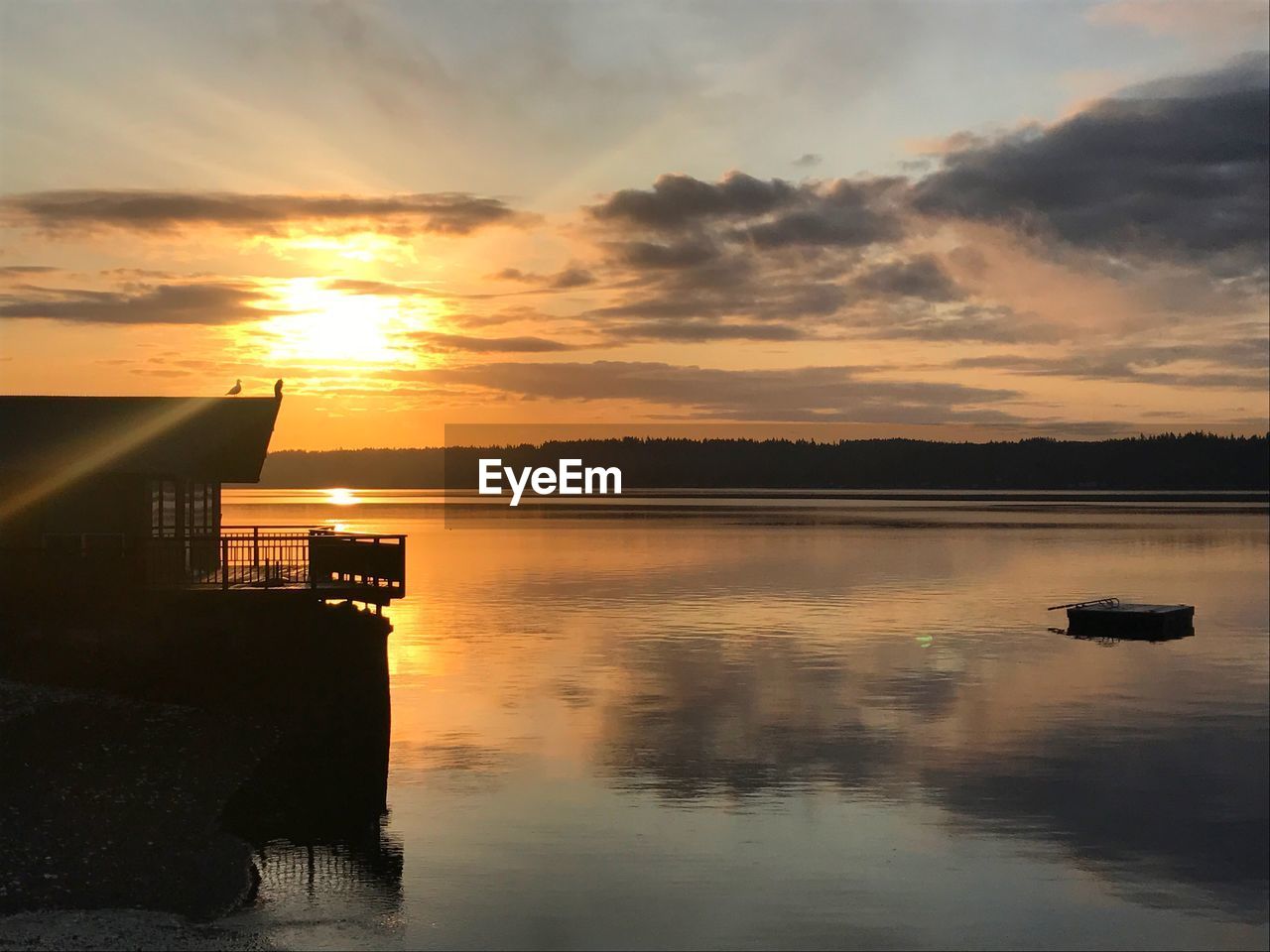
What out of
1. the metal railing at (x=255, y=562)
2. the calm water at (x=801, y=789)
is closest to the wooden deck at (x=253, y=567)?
the metal railing at (x=255, y=562)

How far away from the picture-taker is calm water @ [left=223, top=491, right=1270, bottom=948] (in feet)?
85.0

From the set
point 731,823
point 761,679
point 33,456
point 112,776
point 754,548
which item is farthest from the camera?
point 754,548

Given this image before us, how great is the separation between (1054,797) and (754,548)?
381 ft

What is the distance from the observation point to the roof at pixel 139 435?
41.0m

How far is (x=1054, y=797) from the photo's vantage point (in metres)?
36.2

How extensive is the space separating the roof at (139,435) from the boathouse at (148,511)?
0.13 feet

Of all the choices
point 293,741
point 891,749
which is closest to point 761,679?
point 891,749

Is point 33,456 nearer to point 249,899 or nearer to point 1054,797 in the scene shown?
point 249,899

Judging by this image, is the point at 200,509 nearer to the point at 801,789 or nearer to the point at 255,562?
the point at 255,562

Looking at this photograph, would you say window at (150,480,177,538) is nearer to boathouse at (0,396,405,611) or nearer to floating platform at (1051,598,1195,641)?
boathouse at (0,396,405,611)

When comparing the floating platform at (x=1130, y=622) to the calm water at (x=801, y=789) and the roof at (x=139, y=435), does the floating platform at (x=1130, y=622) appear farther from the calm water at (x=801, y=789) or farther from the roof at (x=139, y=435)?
the roof at (x=139, y=435)

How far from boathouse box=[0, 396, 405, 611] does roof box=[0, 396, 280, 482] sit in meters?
0.04

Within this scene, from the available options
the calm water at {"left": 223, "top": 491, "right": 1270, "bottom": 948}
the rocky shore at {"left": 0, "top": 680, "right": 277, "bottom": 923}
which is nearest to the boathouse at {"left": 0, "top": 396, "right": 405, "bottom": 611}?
the rocky shore at {"left": 0, "top": 680, "right": 277, "bottom": 923}

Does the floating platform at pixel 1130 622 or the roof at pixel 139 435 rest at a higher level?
the roof at pixel 139 435
